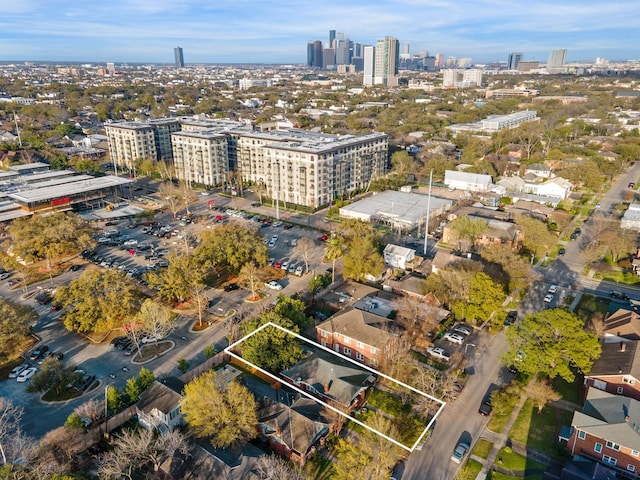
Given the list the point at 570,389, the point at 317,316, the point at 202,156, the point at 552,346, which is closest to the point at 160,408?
the point at 317,316

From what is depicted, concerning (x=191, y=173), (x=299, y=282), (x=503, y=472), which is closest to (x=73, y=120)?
(x=191, y=173)

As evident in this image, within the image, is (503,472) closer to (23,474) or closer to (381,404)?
(381,404)

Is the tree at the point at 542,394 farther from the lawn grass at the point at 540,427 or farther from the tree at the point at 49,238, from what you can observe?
the tree at the point at 49,238

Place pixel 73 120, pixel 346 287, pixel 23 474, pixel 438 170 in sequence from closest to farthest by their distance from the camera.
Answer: pixel 23 474, pixel 346 287, pixel 438 170, pixel 73 120

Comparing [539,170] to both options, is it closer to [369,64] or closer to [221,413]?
[221,413]

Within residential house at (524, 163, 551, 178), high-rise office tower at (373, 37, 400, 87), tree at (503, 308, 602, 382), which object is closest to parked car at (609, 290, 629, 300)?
tree at (503, 308, 602, 382)

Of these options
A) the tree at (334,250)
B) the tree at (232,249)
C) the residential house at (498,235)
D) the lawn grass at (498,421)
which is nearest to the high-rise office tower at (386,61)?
the residential house at (498,235)
